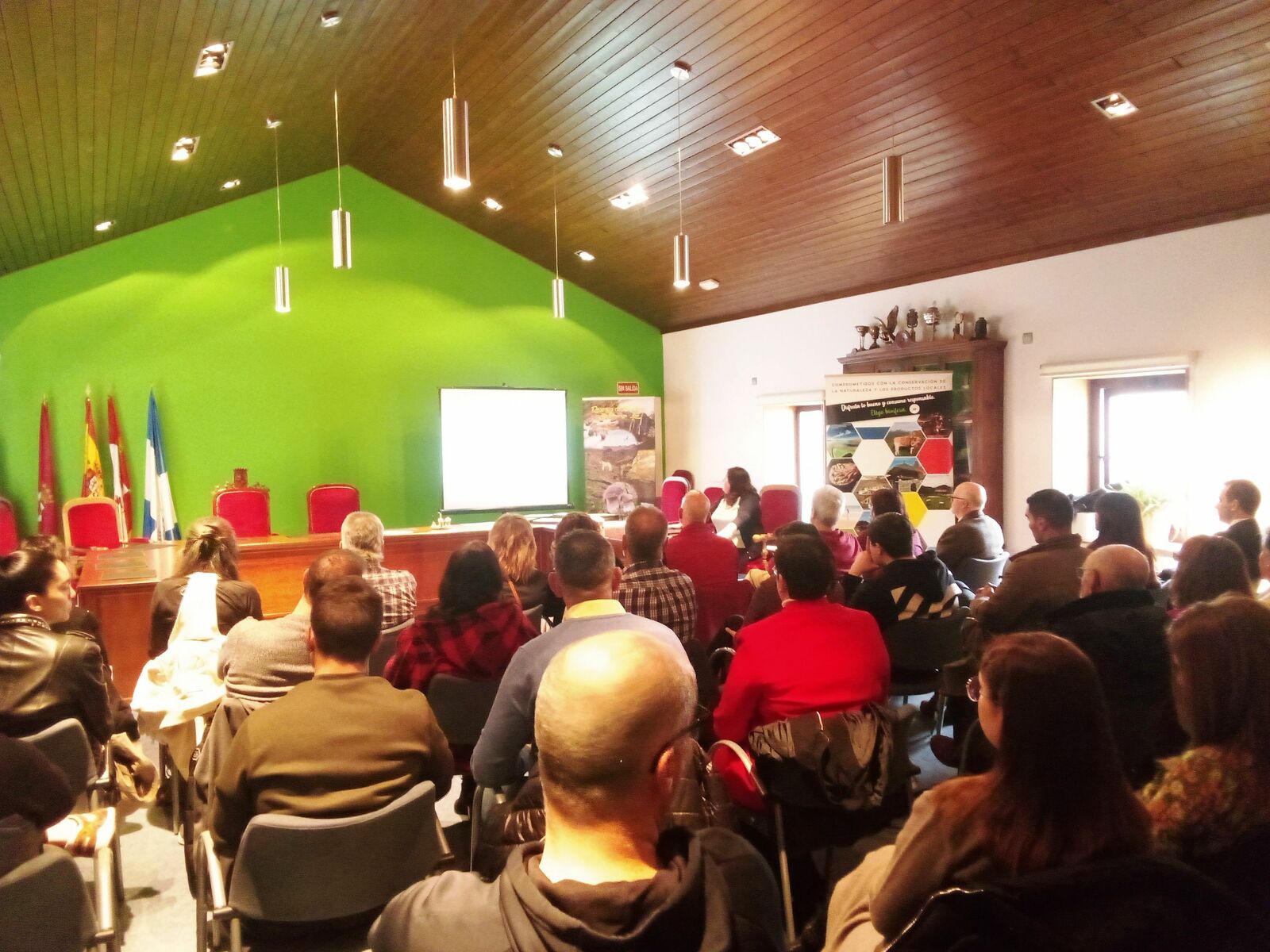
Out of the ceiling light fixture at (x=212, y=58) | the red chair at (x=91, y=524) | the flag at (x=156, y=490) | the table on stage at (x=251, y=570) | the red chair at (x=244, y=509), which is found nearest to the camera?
the ceiling light fixture at (x=212, y=58)

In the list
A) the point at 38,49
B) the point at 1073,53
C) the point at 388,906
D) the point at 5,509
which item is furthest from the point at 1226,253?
the point at 5,509

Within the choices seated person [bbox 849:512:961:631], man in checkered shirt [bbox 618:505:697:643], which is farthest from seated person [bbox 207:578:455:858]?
seated person [bbox 849:512:961:631]

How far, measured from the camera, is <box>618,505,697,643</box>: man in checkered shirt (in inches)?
134

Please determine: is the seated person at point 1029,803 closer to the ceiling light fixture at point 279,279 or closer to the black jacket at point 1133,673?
the black jacket at point 1133,673

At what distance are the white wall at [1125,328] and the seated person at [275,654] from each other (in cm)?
526

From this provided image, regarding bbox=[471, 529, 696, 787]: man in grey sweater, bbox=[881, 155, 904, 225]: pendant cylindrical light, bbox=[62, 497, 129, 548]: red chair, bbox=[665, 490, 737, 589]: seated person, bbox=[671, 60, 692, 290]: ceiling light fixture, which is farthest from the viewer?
bbox=[62, 497, 129, 548]: red chair

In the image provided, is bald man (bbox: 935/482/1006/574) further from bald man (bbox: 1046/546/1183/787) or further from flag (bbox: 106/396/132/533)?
flag (bbox: 106/396/132/533)

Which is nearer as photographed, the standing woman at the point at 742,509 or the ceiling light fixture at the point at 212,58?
the ceiling light fixture at the point at 212,58

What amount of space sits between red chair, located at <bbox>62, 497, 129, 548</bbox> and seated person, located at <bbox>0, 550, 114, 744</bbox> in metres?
4.88

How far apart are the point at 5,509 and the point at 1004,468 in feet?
27.0

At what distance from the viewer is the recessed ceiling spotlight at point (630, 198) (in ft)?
24.5

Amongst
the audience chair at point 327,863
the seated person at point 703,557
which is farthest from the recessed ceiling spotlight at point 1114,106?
the audience chair at point 327,863

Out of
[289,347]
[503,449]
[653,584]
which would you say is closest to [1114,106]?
[653,584]

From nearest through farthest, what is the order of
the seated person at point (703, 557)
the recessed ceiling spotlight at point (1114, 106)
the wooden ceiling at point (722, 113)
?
the seated person at point (703, 557) < the wooden ceiling at point (722, 113) < the recessed ceiling spotlight at point (1114, 106)
